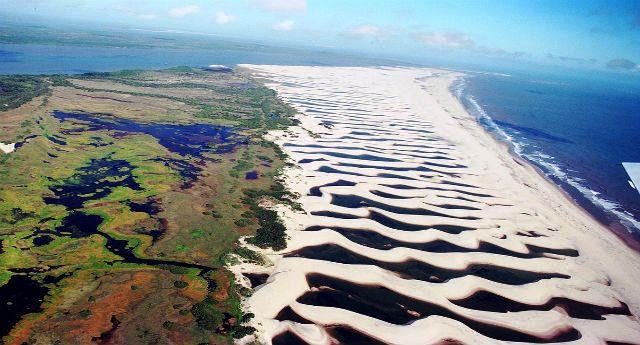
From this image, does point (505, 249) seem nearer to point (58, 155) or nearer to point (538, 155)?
point (538, 155)

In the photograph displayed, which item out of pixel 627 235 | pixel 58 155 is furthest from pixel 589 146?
pixel 58 155

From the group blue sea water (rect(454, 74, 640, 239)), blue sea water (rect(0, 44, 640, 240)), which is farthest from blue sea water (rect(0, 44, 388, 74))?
blue sea water (rect(454, 74, 640, 239))

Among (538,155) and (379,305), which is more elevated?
(538,155)

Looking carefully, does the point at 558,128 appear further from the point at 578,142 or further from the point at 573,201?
the point at 573,201

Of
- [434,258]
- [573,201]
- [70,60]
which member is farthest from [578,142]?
[70,60]

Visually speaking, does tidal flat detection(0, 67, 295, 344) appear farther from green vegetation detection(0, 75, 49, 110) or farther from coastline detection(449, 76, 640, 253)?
coastline detection(449, 76, 640, 253)

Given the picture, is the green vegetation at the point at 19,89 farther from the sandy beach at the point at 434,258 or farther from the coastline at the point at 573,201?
the coastline at the point at 573,201
